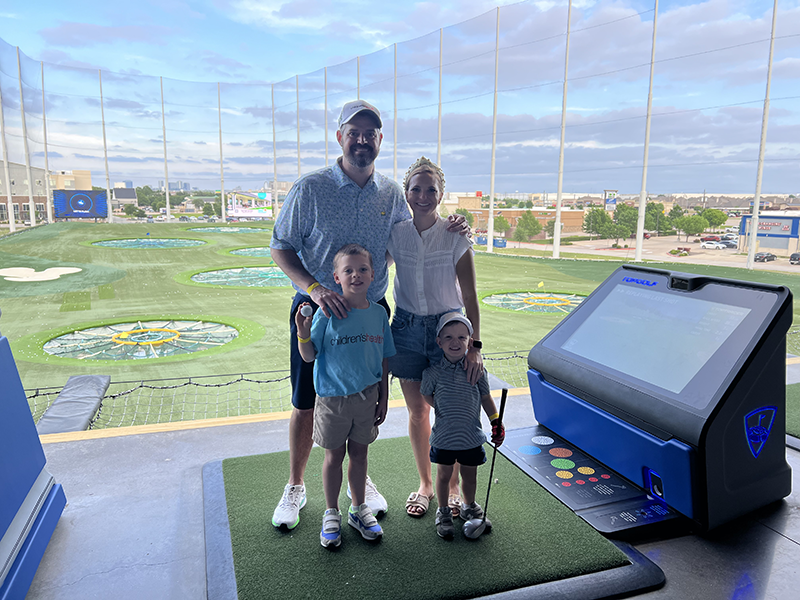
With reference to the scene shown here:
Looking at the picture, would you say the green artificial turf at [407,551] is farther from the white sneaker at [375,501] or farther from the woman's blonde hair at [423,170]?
the woman's blonde hair at [423,170]

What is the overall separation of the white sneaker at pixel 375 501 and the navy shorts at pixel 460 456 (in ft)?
1.16

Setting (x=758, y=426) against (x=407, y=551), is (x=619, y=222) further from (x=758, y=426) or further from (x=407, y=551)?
(x=407, y=551)

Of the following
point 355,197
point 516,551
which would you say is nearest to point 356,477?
point 516,551

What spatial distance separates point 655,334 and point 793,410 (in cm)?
143

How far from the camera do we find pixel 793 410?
9.76 ft

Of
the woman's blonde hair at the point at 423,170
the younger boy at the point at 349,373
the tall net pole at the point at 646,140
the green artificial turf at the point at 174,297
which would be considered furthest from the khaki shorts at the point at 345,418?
the tall net pole at the point at 646,140

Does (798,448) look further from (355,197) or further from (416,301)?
(355,197)

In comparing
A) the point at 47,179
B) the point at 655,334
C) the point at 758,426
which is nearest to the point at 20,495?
the point at 655,334

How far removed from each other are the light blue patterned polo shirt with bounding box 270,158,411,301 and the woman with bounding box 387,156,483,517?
3.5 inches

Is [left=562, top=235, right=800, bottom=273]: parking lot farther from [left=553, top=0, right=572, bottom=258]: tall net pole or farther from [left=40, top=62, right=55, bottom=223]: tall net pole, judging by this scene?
[left=40, top=62, right=55, bottom=223]: tall net pole

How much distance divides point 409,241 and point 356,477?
0.86 m

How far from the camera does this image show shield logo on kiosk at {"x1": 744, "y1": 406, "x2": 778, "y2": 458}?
188cm

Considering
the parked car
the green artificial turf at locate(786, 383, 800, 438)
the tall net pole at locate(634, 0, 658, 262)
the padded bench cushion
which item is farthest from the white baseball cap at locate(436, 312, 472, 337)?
the parked car

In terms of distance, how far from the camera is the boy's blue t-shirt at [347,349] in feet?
5.81
